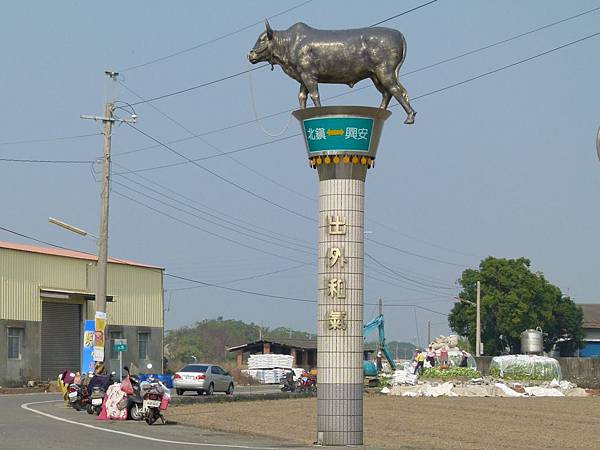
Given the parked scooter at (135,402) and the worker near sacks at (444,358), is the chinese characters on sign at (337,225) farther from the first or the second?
the worker near sacks at (444,358)

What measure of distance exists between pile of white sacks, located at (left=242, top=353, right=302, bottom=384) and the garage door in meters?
21.2

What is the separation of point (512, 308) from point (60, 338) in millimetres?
43203

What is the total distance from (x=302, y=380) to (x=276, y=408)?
20.0 m

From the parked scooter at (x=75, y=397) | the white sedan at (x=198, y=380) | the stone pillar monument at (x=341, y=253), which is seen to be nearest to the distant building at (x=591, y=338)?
the white sedan at (x=198, y=380)

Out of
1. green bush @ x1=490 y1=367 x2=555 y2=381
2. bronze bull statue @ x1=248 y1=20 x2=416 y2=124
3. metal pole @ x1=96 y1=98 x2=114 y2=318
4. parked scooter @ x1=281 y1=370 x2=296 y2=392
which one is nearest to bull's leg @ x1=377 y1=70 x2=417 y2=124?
bronze bull statue @ x1=248 y1=20 x2=416 y2=124

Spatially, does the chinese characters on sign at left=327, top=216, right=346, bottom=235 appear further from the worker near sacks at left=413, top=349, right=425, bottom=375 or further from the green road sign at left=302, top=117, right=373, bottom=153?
the worker near sacks at left=413, top=349, right=425, bottom=375

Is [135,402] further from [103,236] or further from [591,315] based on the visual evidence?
[591,315]

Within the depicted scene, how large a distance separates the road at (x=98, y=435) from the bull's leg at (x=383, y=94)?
7.59 meters

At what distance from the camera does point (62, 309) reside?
65.3 m

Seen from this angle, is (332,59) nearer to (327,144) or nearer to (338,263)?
(327,144)

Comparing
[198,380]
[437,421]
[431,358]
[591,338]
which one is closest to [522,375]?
[431,358]

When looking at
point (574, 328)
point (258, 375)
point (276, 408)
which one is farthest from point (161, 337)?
point (574, 328)

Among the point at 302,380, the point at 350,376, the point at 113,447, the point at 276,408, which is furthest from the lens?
the point at 302,380

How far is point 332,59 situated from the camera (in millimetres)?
25984
